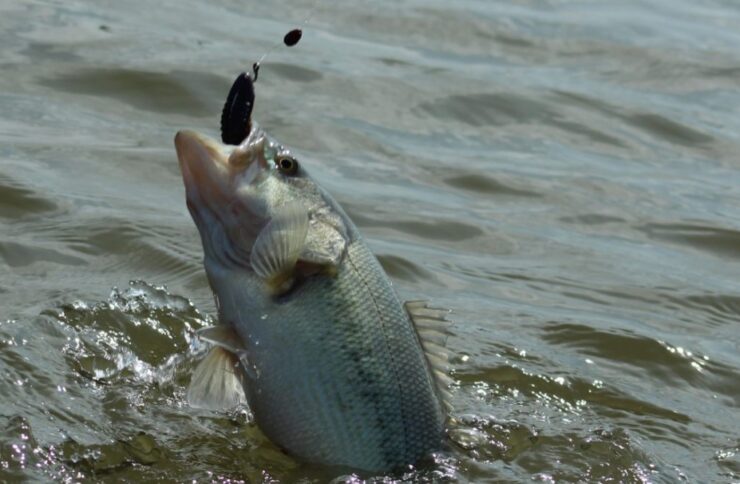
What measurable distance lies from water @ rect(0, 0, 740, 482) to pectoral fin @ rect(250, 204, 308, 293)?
23.3 inches

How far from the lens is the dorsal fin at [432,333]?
13.9 ft

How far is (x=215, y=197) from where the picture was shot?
4082 millimetres

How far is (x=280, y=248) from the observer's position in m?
3.97

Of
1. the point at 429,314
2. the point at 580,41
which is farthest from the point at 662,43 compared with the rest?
the point at 429,314

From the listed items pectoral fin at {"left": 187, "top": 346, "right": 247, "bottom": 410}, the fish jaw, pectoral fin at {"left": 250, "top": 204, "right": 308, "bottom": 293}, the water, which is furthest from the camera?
the water

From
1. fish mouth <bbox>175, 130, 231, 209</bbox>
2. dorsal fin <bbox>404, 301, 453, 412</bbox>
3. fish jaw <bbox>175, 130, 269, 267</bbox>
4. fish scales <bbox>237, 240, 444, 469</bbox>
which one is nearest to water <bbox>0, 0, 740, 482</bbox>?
fish scales <bbox>237, 240, 444, 469</bbox>

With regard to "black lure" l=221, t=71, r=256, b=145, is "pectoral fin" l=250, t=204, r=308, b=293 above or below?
below

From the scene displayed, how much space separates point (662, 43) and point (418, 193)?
5.03 metres

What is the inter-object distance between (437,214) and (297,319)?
13.9 feet

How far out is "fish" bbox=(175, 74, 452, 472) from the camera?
4031 millimetres

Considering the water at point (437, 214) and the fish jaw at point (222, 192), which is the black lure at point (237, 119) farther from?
the water at point (437, 214)

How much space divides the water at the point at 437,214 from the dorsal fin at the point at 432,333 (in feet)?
0.82

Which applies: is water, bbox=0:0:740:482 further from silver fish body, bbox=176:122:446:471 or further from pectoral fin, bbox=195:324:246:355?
pectoral fin, bbox=195:324:246:355

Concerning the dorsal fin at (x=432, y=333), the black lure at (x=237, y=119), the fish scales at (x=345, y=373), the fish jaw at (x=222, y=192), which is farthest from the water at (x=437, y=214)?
the black lure at (x=237, y=119)
